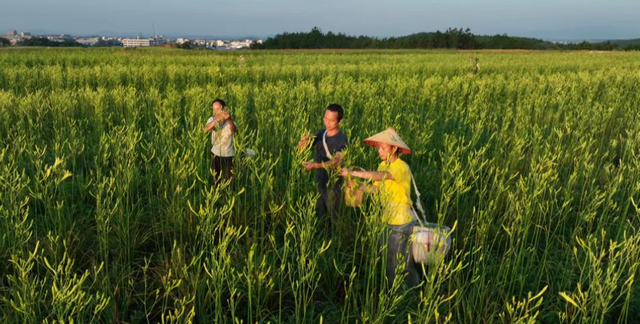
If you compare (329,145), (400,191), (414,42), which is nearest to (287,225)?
(400,191)

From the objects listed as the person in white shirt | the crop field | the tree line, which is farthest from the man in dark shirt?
the tree line

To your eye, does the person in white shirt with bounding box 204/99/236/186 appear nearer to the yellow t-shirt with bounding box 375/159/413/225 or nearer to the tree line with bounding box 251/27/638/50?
the yellow t-shirt with bounding box 375/159/413/225

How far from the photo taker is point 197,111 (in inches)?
220

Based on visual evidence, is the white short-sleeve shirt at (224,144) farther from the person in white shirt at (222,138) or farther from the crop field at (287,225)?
the crop field at (287,225)

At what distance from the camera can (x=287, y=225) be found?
7.11 ft

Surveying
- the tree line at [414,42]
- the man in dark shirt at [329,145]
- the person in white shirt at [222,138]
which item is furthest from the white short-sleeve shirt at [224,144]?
the tree line at [414,42]

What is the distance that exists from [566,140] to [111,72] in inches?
411

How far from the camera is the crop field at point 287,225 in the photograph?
6.57 feet

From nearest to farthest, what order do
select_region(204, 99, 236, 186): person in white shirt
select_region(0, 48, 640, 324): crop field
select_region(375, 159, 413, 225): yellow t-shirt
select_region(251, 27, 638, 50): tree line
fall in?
select_region(0, 48, 640, 324): crop field, select_region(375, 159, 413, 225): yellow t-shirt, select_region(204, 99, 236, 186): person in white shirt, select_region(251, 27, 638, 50): tree line

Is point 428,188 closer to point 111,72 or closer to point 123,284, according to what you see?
point 123,284

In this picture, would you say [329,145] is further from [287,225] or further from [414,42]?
[414,42]

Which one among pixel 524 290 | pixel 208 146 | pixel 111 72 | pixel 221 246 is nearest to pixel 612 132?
pixel 524 290

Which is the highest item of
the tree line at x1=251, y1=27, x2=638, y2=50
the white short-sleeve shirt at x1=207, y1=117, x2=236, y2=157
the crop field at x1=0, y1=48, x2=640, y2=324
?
the tree line at x1=251, y1=27, x2=638, y2=50

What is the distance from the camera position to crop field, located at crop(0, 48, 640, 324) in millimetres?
2004
